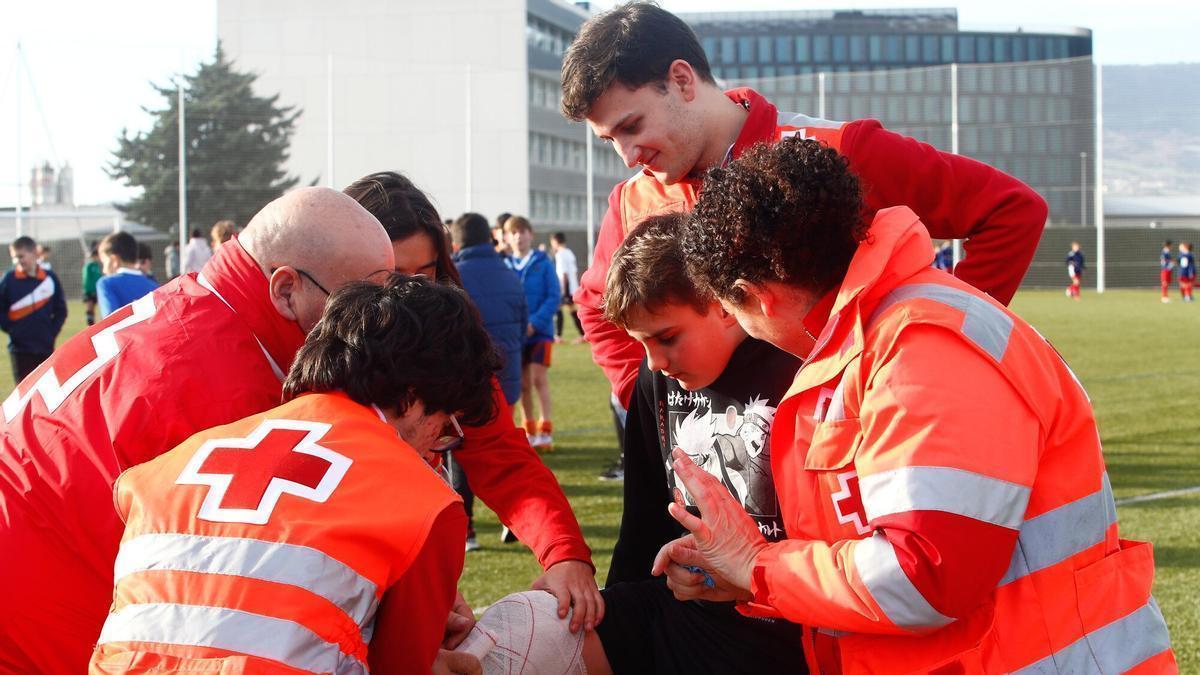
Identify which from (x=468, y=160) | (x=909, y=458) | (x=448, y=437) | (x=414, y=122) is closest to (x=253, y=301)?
(x=448, y=437)

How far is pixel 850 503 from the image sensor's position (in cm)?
220

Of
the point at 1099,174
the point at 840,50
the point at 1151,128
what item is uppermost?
the point at 840,50

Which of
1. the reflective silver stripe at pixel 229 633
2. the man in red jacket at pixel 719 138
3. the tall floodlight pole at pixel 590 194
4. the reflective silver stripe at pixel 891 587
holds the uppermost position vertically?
the tall floodlight pole at pixel 590 194

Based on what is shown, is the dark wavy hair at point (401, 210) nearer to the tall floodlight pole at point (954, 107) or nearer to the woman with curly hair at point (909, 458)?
the woman with curly hair at point (909, 458)

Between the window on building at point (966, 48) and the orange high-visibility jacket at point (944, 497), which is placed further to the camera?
the window on building at point (966, 48)

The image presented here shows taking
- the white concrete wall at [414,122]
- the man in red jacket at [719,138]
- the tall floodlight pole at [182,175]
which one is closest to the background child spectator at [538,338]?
the man in red jacket at [719,138]

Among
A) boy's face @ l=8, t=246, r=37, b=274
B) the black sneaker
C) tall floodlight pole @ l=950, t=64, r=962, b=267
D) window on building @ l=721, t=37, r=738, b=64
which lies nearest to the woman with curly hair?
the black sneaker

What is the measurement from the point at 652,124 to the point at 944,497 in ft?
5.65

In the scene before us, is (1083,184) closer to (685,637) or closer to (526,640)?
(685,637)

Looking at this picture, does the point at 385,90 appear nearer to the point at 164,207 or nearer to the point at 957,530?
the point at 164,207

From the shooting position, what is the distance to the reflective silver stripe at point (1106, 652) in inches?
82.7

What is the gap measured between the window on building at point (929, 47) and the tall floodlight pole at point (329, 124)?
6869 centimetres

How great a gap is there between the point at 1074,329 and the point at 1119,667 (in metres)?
21.6

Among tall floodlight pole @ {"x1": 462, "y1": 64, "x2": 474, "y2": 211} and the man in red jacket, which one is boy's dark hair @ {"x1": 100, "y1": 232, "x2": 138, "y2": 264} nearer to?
the man in red jacket
